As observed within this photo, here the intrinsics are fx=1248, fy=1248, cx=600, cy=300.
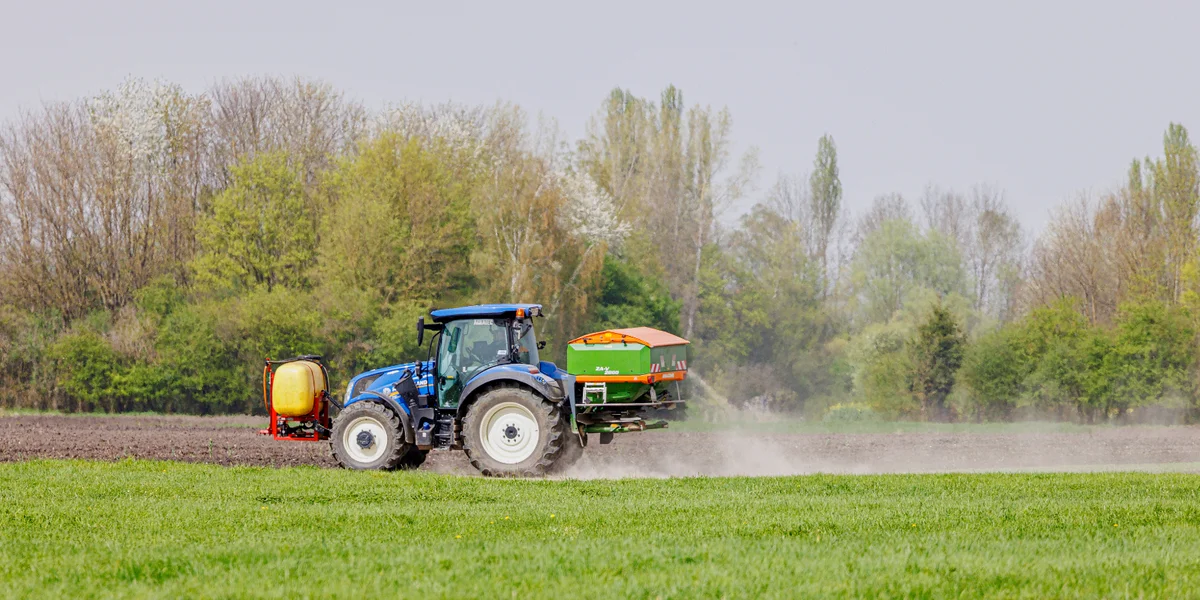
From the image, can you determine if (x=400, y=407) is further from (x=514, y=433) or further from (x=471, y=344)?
(x=514, y=433)

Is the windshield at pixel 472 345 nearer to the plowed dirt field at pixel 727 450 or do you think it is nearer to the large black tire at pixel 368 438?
the large black tire at pixel 368 438

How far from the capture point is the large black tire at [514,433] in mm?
16344

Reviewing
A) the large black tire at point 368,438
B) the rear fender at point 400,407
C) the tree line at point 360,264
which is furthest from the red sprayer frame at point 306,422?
the tree line at point 360,264

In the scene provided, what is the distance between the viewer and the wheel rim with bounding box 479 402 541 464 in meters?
16.5

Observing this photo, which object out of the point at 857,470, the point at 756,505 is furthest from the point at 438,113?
the point at 756,505

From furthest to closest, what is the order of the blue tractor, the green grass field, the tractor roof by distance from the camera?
the tractor roof, the blue tractor, the green grass field

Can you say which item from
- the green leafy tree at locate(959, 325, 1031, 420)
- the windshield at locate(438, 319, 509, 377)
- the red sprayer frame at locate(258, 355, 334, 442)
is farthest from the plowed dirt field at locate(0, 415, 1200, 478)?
the green leafy tree at locate(959, 325, 1031, 420)

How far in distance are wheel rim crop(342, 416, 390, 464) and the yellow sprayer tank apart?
0.79 meters

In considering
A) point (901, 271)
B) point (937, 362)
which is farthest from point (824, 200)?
point (937, 362)

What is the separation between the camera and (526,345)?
17391 millimetres

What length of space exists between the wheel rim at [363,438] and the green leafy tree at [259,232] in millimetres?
26298

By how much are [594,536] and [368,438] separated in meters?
7.75

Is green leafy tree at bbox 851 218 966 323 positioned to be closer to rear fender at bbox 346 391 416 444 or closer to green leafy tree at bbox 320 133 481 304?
green leafy tree at bbox 320 133 481 304

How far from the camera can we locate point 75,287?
1676 inches
